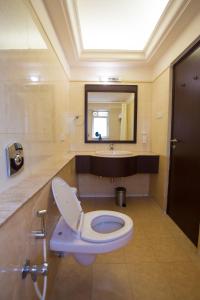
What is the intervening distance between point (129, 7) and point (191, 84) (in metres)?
0.97

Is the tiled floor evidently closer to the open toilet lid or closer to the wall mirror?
the open toilet lid

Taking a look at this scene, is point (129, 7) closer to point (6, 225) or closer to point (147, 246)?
point (6, 225)

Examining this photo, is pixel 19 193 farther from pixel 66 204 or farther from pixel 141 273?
pixel 141 273

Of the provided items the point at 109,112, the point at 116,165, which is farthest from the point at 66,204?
the point at 109,112

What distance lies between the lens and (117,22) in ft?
6.45

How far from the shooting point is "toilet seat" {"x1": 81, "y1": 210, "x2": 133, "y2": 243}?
3.74ft

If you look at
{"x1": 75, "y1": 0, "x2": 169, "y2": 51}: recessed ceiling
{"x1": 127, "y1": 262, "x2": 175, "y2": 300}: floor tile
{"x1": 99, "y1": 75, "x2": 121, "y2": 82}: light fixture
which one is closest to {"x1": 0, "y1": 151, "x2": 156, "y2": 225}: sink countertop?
{"x1": 127, "y1": 262, "x2": 175, "y2": 300}: floor tile

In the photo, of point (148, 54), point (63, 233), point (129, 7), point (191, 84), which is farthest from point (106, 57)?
point (63, 233)

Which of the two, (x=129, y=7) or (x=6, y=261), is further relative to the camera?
(x=129, y=7)

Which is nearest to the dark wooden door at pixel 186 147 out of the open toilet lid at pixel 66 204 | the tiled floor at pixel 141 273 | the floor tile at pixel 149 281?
the tiled floor at pixel 141 273

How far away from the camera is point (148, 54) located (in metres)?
2.47

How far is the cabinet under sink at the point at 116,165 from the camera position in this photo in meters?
2.39

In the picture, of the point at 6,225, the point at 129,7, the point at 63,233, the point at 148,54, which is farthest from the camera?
the point at 148,54

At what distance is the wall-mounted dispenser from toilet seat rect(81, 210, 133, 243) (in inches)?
23.8
